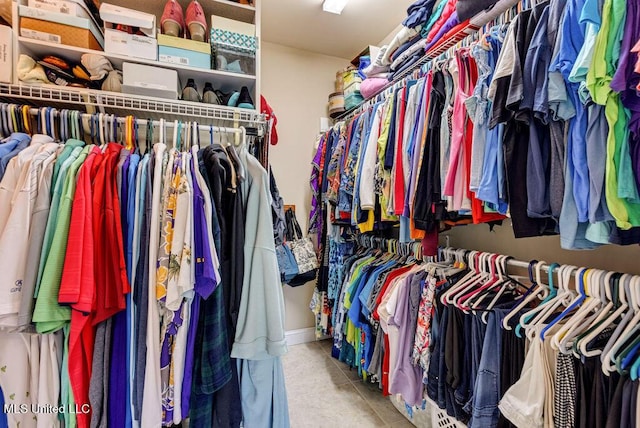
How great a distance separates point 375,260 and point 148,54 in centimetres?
163

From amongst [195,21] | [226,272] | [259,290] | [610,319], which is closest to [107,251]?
[226,272]

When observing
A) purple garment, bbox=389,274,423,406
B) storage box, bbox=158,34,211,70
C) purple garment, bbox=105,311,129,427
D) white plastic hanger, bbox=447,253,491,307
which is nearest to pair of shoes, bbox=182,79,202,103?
storage box, bbox=158,34,211,70

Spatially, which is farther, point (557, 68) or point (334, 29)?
point (334, 29)

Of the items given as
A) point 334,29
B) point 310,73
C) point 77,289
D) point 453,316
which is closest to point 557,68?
point 453,316

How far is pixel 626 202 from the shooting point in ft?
2.20

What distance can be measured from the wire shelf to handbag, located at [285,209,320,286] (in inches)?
46.8

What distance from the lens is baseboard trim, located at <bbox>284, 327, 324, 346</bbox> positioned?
257cm

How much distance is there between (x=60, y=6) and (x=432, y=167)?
1701 mm

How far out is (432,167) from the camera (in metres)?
1.16

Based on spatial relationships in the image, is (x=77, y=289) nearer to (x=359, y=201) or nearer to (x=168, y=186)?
(x=168, y=186)

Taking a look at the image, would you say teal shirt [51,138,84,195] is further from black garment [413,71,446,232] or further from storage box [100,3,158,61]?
black garment [413,71,446,232]

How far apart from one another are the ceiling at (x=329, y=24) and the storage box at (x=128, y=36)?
1033 mm

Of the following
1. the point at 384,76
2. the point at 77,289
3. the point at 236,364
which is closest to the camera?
the point at 77,289

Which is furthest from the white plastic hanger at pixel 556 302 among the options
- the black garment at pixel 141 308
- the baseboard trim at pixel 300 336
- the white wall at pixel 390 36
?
the white wall at pixel 390 36
